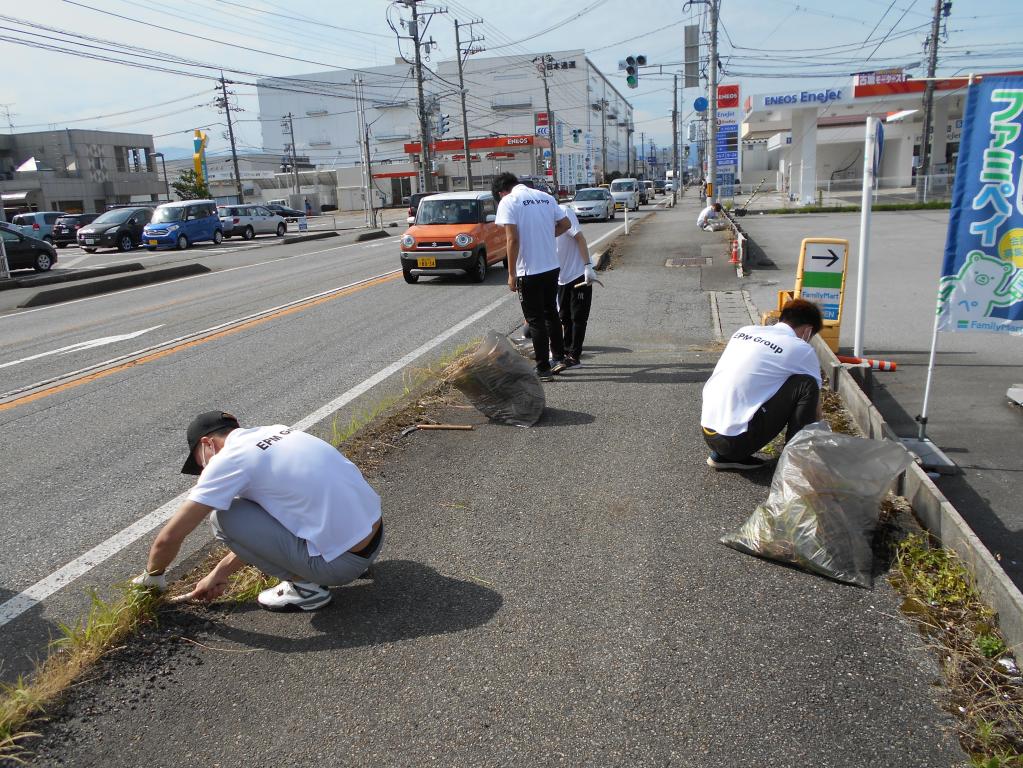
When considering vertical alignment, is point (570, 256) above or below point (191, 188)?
below

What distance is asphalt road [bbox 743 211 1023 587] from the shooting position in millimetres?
4485

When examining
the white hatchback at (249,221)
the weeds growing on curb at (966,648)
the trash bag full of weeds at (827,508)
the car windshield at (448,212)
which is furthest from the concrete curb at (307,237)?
the weeds growing on curb at (966,648)

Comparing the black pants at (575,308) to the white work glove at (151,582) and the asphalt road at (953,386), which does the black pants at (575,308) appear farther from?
the white work glove at (151,582)

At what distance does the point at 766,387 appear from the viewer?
4527 mm

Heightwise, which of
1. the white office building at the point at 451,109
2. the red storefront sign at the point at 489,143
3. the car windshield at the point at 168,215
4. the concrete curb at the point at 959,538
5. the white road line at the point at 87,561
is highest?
the white office building at the point at 451,109

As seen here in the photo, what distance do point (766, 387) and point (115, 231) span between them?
3055 cm

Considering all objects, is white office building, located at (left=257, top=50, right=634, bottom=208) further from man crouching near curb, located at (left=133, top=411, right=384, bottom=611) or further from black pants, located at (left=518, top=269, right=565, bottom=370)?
man crouching near curb, located at (left=133, top=411, right=384, bottom=611)

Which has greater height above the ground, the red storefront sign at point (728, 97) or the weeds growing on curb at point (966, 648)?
the red storefront sign at point (728, 97)

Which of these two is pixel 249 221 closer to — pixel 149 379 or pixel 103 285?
pixel 103 285

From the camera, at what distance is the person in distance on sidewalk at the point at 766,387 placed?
4.50 metres

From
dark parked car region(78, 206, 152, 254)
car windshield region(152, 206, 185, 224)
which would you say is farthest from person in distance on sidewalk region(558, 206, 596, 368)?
dark parked car region(78, 206, 152, 254)

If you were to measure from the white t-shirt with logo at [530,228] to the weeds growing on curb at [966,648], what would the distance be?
162 inches

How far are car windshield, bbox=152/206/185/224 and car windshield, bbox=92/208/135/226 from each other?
46.6 inches

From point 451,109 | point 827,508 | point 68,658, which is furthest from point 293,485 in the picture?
point 451,109
